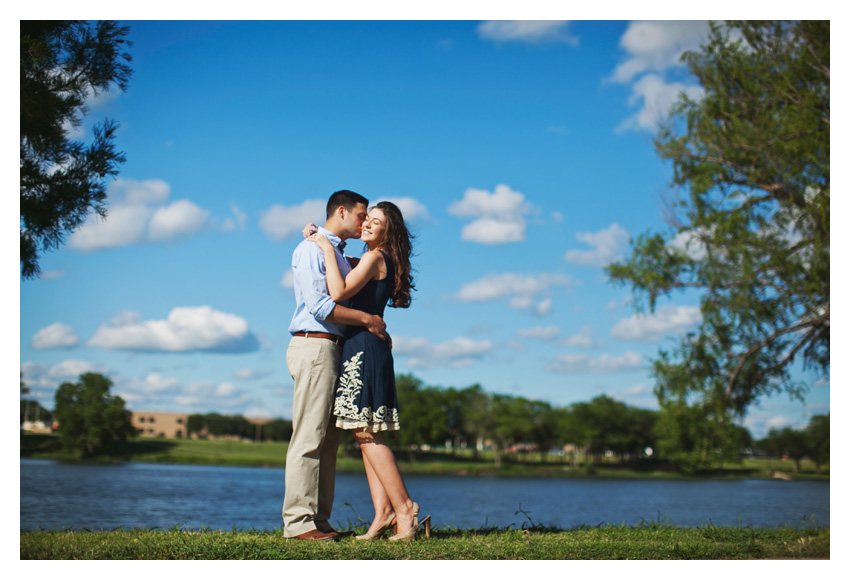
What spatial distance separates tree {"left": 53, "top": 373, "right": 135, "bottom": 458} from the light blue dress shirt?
63564 mm

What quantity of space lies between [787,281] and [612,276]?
3203mm

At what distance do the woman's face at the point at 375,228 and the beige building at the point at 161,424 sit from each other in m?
78.6

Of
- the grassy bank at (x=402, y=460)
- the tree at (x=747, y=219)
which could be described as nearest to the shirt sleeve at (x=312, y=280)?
the tree at (x=747, y=219)

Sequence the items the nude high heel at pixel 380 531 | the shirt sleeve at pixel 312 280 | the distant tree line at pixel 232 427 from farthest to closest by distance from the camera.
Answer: the distant tree line at pixel 232 427
the nude high heel at pixel 380 531
the shirt sleeve at pixel 312 280

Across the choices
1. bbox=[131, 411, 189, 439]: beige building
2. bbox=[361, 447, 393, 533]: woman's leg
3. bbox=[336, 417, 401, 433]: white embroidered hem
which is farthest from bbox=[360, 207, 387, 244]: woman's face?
bbox=[131, 411, 189, 439]: beige building

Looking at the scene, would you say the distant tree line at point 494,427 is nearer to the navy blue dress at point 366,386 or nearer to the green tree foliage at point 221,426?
the green tree foliage at point 221,426

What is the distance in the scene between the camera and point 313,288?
415 cm

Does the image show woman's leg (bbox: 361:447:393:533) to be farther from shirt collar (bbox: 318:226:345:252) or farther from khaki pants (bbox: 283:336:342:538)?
shirt collar (bbox: 318:226:345:252)

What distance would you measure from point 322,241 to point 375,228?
1.23ft

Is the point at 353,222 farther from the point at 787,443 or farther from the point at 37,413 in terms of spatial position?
the point at 37,413

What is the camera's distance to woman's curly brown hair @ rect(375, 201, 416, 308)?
4457 mm

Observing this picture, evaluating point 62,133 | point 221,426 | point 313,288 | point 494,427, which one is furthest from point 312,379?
point 221,426

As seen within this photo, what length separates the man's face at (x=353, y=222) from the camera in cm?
453
